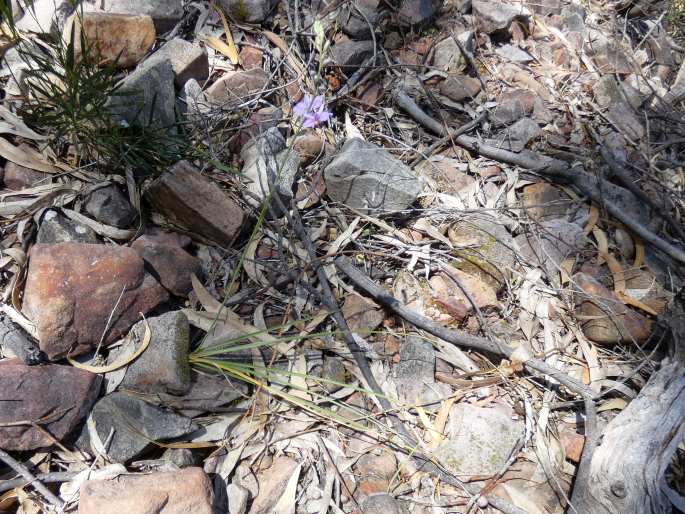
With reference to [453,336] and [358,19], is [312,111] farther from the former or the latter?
[453,336]

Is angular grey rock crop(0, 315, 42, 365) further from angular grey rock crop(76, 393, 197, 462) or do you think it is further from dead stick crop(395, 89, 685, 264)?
dead stick crop(395, 89, 685, 264)

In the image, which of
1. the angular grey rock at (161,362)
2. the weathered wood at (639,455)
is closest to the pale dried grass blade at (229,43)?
the angular grey rock at (161,362)

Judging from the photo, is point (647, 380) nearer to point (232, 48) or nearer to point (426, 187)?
point (426, 187)

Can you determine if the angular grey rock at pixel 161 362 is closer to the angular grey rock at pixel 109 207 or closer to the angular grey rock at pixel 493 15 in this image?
the angular grey rock at pixel 109 207

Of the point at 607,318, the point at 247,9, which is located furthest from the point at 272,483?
the point at 247,9

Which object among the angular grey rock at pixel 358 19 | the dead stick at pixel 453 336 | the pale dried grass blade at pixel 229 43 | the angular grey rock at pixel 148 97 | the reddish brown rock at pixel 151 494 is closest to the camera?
the reddish brown rock at pixel 151 494
